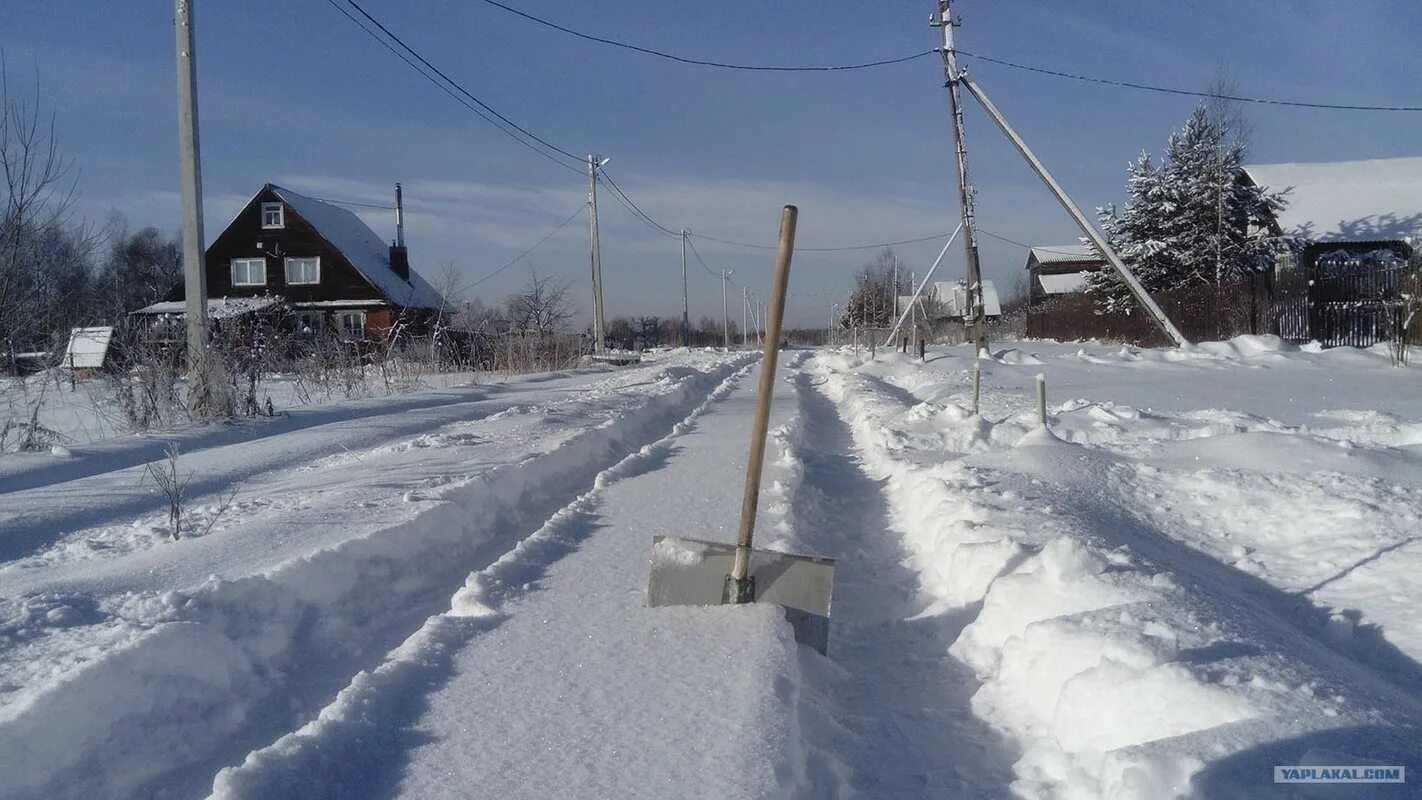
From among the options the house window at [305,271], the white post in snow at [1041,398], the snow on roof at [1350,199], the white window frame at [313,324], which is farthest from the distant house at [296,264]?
the white post in snow at [1041,398]

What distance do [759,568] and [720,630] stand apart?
0.44 meters

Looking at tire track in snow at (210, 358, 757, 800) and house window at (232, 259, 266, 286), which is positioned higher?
house window at (232, 259, 266, 286)

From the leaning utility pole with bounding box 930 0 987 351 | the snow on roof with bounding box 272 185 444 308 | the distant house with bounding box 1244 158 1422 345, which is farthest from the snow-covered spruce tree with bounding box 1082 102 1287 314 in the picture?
the snow on roof with bounding box 272 185 444 308

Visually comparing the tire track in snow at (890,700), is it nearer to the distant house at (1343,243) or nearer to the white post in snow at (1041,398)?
the white post in snow at (1041,398)

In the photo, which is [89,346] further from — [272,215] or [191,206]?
[272,215]

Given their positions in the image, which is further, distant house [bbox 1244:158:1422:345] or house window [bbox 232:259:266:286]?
house window [bbox 232:259:266:286]

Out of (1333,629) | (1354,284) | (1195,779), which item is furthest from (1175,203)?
(1195,779)

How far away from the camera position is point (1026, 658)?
4.10m

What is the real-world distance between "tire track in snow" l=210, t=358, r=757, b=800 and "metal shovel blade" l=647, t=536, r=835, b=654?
33.7 inches

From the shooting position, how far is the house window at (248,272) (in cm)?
4283

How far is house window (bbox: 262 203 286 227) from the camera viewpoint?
42.4m

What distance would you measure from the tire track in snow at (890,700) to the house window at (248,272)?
42448mm

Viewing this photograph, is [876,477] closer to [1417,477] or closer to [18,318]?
[1417,477]

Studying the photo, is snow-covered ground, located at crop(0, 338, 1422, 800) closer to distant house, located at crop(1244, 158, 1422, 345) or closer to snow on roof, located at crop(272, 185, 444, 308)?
distant house, located at crop(1244, 158, 1422, 345)
